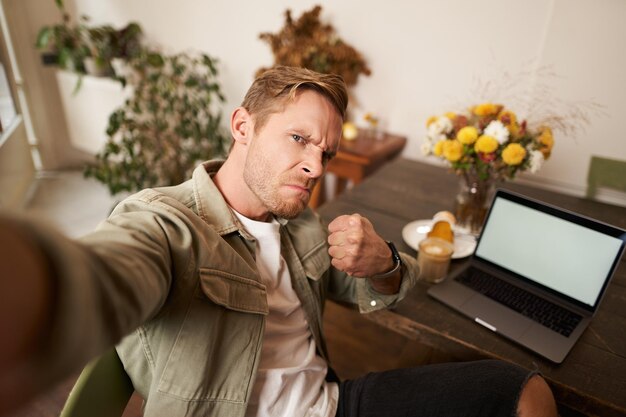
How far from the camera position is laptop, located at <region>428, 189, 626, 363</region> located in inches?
38.8

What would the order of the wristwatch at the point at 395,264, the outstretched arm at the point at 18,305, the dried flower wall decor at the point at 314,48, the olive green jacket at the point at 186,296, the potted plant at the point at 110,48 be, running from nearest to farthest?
the outstretched arm at the point at 18,305, the olive green jacket at the point at 186,296, the wristwatch at the point at 395,264, the dried flower wall decor at the point at 314,48, the potted plant at the point at 110,48

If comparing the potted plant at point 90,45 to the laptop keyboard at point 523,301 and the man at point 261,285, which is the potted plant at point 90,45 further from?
the laptop keyboard at point 523,301

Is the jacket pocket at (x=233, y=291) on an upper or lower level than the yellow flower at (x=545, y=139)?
lower

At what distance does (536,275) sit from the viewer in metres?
1.12

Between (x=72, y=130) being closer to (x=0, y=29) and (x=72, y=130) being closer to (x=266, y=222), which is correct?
(x=0, y=29)

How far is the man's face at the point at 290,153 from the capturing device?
0.89 meters

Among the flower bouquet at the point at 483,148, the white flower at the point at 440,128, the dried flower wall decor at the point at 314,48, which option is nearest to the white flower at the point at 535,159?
the flower bouquet at the point at 483,148

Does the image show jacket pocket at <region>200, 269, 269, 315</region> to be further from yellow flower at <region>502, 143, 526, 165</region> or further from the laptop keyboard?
yellow flower at <region>502, 143, 526, 165</region>

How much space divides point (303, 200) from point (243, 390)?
414mm

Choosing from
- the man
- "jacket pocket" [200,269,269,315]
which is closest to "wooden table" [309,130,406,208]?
the man

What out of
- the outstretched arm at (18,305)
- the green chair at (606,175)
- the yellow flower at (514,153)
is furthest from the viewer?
the green chair at (606,175)

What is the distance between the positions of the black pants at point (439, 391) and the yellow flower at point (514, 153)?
2.06ft

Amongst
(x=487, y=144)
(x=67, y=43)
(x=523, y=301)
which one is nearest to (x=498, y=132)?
(x=487, y=144)

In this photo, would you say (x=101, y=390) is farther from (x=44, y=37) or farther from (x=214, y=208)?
(x=44, y=37)
